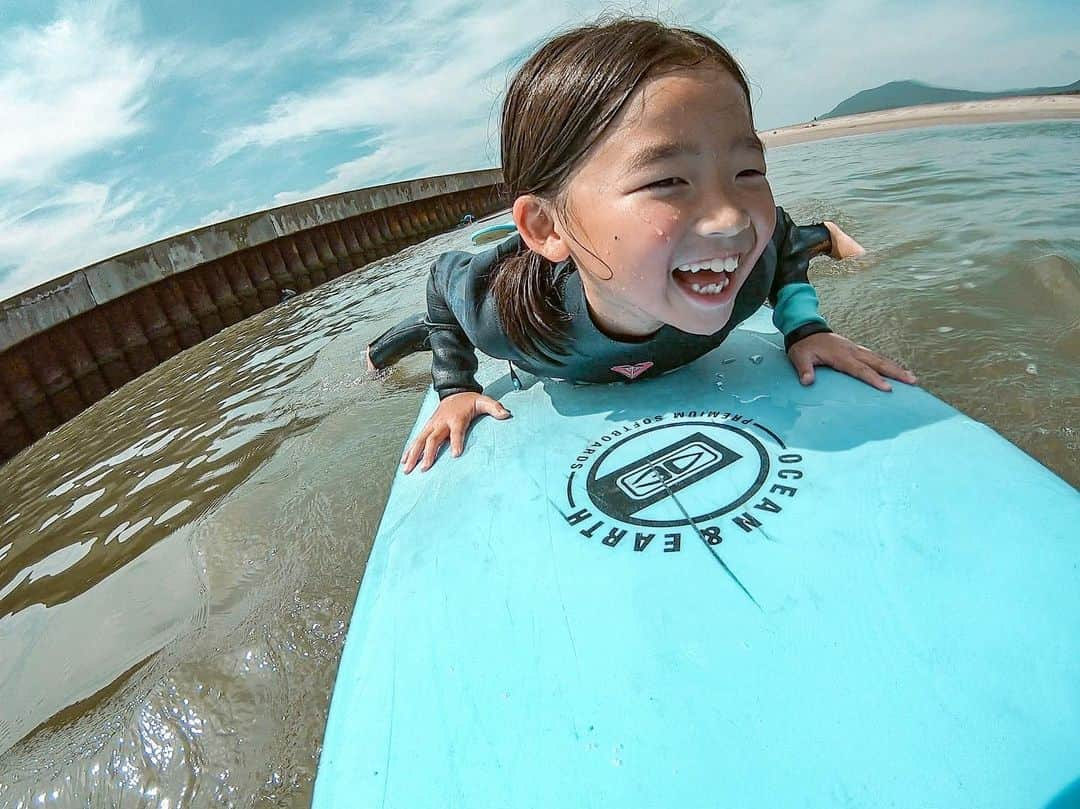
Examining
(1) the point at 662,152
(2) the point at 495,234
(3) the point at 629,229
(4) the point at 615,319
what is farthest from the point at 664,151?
(2) the point at 495,234

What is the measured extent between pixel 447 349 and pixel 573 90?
0.96m

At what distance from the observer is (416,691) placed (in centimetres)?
98

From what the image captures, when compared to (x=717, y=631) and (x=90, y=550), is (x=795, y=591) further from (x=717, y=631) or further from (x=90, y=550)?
(x=90, y=550)

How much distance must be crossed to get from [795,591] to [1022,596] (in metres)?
0.28

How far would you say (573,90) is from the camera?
1.28 metres

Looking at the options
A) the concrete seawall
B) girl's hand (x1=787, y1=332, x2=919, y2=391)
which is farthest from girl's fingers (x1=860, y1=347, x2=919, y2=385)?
the concrete seawall

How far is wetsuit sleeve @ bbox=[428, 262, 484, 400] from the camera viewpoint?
6.58ft

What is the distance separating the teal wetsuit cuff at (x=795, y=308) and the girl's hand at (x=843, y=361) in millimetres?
68

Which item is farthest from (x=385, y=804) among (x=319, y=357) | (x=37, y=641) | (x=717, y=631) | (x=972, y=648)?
(x=319, y=357)

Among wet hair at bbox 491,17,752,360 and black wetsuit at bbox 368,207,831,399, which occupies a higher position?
wet hair at bbox 491,17,752,360

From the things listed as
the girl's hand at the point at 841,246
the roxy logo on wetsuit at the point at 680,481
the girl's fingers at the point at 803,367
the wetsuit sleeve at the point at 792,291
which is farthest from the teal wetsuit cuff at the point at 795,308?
A: the girl's hand at the point at 841,246

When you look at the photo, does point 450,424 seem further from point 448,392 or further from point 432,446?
point 448,392

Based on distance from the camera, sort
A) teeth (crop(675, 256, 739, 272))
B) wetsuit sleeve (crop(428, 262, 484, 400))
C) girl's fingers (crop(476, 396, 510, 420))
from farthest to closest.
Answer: wetsuit sleeve (crop(428, 262, 484, 400)), girl's fingers (crop(476, 396, 510, 420)), teeth (crop(675, 256, 739, 272))

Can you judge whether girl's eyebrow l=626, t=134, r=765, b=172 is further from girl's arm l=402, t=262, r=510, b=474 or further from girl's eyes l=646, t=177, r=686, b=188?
girl's arm l=402, t=262, r=510, b=474
